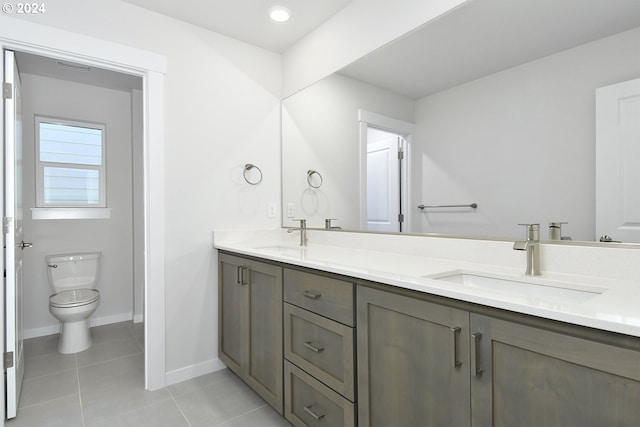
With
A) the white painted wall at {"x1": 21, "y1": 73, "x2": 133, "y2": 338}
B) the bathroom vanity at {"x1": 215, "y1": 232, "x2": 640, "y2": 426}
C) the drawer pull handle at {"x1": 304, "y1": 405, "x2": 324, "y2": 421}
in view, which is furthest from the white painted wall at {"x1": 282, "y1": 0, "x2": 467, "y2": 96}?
the white painted wall at {"x1": 21, "y1": 73, "x2": 133, "y2": 338}

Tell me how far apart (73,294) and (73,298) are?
0.11m

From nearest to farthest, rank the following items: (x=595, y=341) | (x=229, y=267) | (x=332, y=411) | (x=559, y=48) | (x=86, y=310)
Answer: (x=595, y=341), (x=559, y=48), (x=332, y=411), (x=229, y=267), (x=86, y=310)

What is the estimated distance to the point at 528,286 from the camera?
120 cm

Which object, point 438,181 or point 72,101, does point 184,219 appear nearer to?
point 438,181

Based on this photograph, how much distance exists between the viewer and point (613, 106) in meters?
1.10

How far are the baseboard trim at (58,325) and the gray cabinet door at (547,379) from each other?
3550 millimetres

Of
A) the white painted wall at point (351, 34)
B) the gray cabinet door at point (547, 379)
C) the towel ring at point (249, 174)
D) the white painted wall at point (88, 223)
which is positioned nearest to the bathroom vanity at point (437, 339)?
the gray cabinet door at point (547, 379)

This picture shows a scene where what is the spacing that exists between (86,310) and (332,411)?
233 cm

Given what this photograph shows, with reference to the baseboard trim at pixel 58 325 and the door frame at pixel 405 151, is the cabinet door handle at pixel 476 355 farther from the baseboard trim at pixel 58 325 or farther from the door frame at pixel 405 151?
the baseboard trim at pixel 58 325

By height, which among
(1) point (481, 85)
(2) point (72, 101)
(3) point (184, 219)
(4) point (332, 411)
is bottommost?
(4) point (332, 411)

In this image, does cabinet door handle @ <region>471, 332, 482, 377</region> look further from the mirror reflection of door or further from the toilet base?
the toilet base

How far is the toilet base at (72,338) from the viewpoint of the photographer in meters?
2.66

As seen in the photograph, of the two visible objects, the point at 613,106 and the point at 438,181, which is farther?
the point at 438,181

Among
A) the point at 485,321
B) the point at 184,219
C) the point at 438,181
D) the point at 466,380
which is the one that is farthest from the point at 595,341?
the point at 184,219
